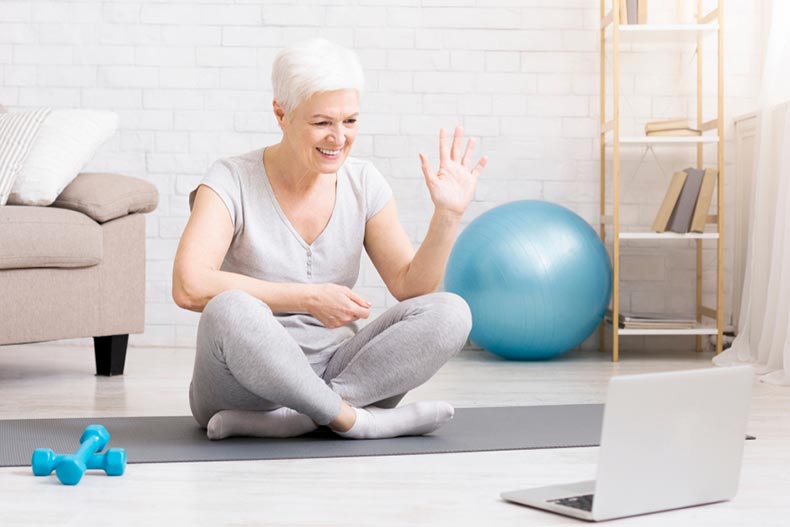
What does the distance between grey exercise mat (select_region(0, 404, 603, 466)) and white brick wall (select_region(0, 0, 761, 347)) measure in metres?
1.86

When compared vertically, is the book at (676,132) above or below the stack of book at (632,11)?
below

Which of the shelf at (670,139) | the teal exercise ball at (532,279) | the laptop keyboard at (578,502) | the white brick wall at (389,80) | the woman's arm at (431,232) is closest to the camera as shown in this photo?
the laptop keyboard at (578,502)

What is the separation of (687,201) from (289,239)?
2.14 meters

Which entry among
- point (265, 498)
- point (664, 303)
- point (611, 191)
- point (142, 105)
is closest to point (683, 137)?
point (611, 191)

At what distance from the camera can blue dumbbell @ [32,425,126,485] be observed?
1.85m

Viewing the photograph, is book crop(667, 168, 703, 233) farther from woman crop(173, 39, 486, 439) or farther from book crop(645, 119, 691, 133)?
woman crop(173, 39, 486, 439)

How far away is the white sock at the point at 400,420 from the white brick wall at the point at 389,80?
6.75 ft

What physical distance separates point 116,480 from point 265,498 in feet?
0.97

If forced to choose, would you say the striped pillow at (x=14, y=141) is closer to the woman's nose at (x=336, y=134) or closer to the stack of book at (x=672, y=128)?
the woman's nose at (x=336, y=134)

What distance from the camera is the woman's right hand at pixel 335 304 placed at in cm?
203

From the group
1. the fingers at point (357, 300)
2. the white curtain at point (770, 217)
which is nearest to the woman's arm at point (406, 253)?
the fingers at point (357, 300)

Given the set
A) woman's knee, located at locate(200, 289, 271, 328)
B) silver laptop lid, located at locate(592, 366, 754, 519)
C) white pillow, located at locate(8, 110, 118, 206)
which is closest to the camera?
silver laptop lid, located at locate(592, 366, 754, 519)

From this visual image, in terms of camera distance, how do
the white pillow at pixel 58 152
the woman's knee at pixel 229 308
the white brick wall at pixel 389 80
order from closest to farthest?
the woman's knee at pixel 229 308, the white pillow at pixel 58 152, the white brick wall at pixel 389 80

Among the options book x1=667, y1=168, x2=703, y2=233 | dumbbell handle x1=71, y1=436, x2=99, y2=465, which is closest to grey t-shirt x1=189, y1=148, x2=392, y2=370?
dumbbell handle x1=71, y1=436, x2=99, y2=465
